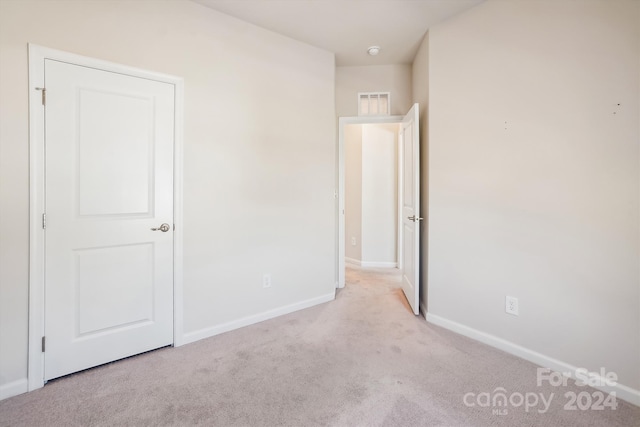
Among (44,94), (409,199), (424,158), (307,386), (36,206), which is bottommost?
(307,386)

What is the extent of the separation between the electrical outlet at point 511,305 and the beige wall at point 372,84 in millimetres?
2292

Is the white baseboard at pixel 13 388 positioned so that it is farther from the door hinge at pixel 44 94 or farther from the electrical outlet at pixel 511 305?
the electrical outlet at pixel 511 305

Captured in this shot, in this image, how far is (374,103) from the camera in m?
3.52

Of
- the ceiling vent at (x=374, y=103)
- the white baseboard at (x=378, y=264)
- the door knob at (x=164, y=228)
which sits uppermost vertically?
the ceiling vent at (x=374, y=103)

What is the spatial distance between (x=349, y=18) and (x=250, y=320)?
2.82m

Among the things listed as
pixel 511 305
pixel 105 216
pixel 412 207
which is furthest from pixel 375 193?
pixel 105 216

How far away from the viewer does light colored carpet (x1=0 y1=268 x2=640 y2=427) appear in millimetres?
1499

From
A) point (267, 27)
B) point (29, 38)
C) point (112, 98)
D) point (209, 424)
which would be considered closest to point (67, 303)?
point (209, 424)

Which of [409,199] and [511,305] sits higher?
[409,199]

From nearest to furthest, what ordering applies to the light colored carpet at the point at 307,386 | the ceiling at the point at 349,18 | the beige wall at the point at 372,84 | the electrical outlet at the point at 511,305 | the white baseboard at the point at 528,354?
1. the light colored carpet at the point at 307,386
2. the white baseboard at the point at 528,354
3. the electrical outlet at the point at 511,305
4. the ceiling at the point at 349,18
5. the beige wall at the point at 372,84

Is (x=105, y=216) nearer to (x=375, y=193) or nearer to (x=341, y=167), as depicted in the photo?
(x=341, y=167)

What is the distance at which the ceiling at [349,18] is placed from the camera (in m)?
2.29

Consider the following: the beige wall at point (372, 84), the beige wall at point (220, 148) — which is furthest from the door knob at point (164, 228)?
the beige wall at point (372, 84)

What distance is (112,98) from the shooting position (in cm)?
194
